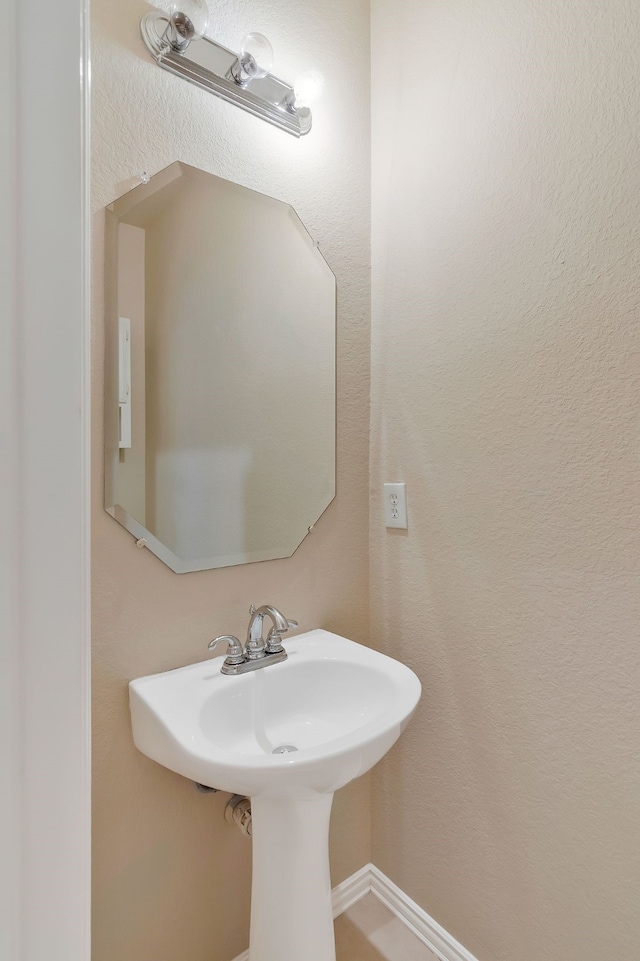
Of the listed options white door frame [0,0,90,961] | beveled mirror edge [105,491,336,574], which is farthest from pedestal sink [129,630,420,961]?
white door frame [0,0,90,961]

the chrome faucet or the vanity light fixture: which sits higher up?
the vanity light fixture

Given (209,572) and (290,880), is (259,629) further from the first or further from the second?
(290,880)

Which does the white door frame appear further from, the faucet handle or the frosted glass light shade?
the frosted glass light shade

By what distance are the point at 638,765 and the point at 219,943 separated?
103 centimetres

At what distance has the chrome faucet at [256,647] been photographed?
100 centimetres

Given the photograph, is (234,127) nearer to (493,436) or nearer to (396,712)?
(493,436)

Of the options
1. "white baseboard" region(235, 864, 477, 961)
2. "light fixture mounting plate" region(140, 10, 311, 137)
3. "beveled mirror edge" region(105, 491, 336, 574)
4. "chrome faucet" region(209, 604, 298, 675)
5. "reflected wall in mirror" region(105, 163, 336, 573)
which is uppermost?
"light fixture mounting plate" region(140, 10, 311, 137)

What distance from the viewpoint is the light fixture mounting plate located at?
0.99 meters

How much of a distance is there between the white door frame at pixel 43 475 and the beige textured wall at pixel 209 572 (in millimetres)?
719

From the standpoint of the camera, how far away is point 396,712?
911 mm

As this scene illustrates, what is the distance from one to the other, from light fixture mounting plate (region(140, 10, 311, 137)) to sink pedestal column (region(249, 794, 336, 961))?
1504 millimetres

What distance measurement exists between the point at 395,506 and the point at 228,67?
1116 mm

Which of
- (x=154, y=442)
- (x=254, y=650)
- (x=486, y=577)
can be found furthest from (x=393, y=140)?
(x=254, y=650)

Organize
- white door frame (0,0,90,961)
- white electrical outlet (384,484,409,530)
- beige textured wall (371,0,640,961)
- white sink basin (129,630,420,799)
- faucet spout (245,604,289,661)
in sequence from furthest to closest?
white electrical outlet (384,484,409,530) → faucet spout (245,604,289,661) → beige textured wall (371,0,640,961) → white sink basin (129,630,420,799) → white door frame (0,0,90,961)
